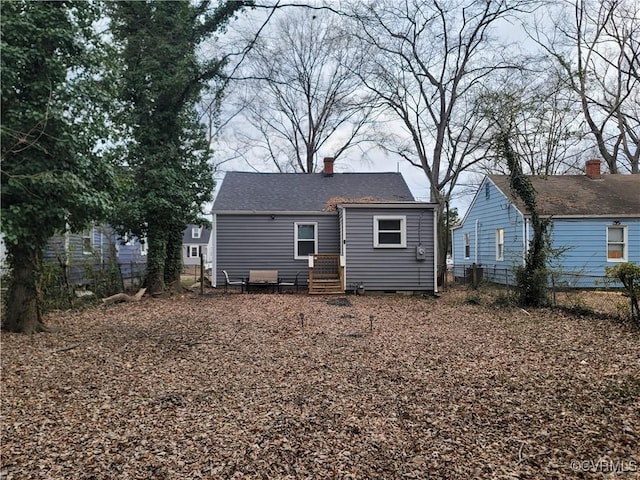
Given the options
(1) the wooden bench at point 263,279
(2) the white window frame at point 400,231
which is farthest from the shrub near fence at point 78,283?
(2) the white window frame at point 400,231

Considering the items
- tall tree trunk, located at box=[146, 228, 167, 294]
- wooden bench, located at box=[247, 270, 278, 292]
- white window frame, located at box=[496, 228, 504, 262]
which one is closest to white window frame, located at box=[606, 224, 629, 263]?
white window frame, located at box=[496, 228, 504, 262]

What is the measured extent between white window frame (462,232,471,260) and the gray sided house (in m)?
5.24

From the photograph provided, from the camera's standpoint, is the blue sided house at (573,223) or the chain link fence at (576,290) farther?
the blue sided house at (573,223)

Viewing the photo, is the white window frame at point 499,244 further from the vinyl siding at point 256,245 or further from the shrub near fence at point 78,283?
the shrub near fence at point 78,283

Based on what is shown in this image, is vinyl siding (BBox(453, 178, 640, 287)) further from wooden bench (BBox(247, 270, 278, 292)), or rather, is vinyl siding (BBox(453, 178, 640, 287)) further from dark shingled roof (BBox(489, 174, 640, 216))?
wooden bench (BBox(247, 270, 278, 292))

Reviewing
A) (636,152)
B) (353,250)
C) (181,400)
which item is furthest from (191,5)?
(636,152)

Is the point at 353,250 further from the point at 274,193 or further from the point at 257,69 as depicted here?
the point at 257,69

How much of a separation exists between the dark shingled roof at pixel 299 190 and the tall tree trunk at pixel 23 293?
785 centimetres

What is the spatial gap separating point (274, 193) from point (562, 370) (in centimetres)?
1276

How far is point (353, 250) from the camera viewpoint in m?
13.5

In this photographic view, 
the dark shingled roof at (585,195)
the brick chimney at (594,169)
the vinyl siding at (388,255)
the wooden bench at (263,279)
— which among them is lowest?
the wooden bench at (263,279)

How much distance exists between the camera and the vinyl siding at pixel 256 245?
1494 centimetres

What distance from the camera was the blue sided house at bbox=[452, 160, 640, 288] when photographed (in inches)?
575

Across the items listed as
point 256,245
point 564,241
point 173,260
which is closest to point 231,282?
point 256,245
